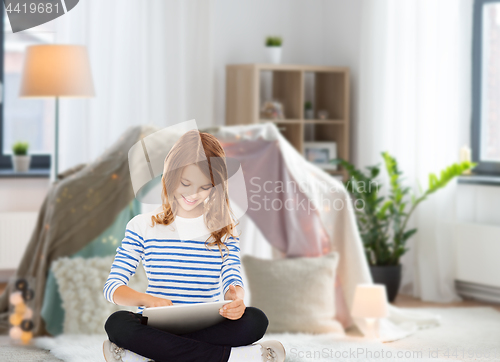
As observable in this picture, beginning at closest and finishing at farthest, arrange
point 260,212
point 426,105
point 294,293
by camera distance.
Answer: point 294,293
point 260,212
point 426,105

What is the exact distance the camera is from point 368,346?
257 centimetres

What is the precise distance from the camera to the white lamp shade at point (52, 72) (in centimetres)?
318

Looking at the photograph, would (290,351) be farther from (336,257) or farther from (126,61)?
(126,61)

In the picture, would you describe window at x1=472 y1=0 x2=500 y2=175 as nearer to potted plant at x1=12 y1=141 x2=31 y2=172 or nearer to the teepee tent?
the teepee tent

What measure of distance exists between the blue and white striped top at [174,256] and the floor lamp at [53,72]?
231 centimetres

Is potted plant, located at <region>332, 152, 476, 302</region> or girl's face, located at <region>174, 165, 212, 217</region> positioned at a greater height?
girl's face, located at <region>174, 165, 212, 217</region>

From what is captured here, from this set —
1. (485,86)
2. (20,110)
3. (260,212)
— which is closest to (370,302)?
(260,212)

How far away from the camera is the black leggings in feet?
3.46

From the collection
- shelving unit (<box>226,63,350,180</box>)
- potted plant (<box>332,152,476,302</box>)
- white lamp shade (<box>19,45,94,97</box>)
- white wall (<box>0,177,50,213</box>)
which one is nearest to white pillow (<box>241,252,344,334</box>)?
potted plant (<box>332,152,476,302</box>)

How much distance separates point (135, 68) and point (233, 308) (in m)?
3.13

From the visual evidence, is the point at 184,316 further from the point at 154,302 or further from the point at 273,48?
the point at 273,48

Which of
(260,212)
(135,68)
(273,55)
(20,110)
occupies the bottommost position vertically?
(260,212)

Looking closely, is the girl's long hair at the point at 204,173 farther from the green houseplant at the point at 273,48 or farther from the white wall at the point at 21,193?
the green houseplant at the point at 273,48

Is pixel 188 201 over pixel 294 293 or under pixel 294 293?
over
